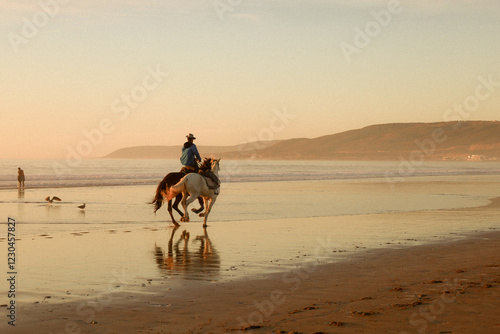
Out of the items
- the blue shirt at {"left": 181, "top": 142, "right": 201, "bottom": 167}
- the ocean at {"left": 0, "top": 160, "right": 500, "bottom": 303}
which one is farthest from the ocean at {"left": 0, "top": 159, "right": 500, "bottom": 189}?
the blue shirt at {"left": 181, "top": 142, "right": 201, "bottom": 167}

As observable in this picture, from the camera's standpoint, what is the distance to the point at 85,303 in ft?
27.2

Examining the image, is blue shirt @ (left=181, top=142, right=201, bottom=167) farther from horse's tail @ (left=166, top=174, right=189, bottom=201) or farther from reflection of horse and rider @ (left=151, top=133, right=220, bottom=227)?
horse's tail @ (left=166, top=174, right=189, bottom=201)

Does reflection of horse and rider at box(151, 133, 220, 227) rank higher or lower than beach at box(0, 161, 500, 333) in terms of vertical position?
higher

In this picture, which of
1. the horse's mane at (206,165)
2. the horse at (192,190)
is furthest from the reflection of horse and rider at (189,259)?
the horse's mane at (206,165)

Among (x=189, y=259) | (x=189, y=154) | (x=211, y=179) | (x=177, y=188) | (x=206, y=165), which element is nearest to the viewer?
(x=189, y=259)

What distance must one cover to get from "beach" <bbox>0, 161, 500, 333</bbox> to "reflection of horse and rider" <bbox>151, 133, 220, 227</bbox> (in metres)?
0.80

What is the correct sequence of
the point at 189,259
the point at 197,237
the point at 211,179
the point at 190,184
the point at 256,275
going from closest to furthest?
the point at 256,275
the point at 189,259
the point at 197,237
the point at 190,184
the point at 211,179

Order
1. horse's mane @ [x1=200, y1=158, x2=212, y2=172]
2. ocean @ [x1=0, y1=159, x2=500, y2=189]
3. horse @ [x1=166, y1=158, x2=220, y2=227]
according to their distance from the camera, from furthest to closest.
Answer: ocean @ [x1=0, y1=159, x2=500, y2=189] < horse's mane @ [x1=200, y1=158, x2=212, y2=172] < horse @ [x1=166, y1=158, x2=220, y2=227]

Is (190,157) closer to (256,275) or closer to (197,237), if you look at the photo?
(197,237)

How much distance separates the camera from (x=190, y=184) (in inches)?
739

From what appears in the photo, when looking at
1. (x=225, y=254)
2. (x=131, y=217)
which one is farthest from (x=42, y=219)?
(x=225, y=254)

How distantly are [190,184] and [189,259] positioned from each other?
257 inches

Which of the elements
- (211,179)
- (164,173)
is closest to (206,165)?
(211,179)

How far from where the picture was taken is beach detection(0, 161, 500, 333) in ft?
24.3
